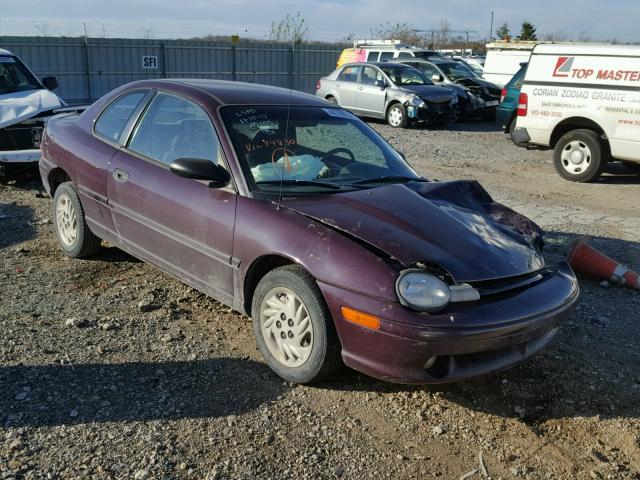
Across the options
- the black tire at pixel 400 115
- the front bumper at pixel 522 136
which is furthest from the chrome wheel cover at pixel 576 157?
the black tire at pixel 400 115

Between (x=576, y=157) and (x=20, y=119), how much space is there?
326 inches

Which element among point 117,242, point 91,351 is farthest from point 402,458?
point 117,242

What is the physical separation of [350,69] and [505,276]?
14.9m

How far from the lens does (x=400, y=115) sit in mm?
16531

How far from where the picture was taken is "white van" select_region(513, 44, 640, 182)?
9828 mm

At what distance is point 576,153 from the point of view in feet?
35.0

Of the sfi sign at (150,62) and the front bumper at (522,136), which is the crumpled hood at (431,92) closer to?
the front bumper at (522,136)

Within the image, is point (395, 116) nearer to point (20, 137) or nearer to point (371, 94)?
point (371, 94)

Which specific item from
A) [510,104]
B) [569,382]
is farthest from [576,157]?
[569,382]

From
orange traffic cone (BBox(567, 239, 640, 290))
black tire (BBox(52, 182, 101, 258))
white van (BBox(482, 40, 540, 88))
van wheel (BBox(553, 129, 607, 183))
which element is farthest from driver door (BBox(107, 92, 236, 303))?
white van (BBox(482, 40, 540, 88))

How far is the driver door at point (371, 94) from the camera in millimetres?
16812

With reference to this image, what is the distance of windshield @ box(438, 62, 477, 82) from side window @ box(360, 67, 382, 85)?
3163 millimetres

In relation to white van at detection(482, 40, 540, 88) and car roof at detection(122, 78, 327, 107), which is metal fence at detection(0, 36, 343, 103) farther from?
car roof at detection(122, 78, 327, 107)

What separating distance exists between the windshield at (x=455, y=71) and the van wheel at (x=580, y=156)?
8.91 m
